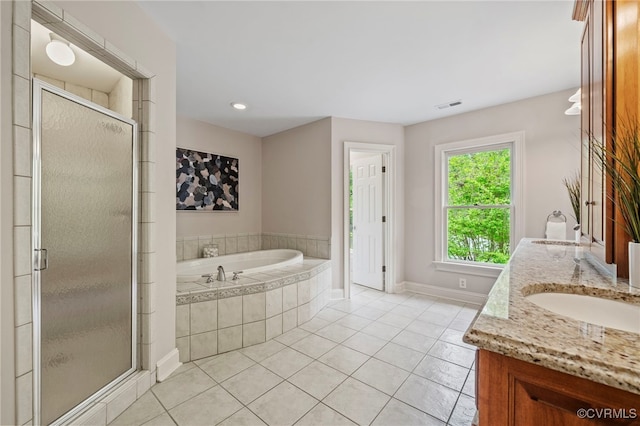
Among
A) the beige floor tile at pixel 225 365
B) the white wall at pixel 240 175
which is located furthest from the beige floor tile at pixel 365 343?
the white wall at pixel 240 175

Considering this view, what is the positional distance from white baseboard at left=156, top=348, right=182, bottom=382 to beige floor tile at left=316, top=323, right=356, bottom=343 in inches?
47.2

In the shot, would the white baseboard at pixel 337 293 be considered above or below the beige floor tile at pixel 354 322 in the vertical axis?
above

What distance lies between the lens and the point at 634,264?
899 millimetres

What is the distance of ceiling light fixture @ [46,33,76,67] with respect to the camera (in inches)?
69.1

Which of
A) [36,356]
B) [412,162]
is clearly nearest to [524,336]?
[36,356]

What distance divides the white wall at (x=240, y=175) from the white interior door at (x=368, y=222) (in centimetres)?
158

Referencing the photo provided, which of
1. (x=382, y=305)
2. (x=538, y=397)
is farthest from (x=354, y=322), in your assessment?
(x=538, y=397)

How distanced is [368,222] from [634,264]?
10.4ft

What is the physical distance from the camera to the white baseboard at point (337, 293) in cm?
350

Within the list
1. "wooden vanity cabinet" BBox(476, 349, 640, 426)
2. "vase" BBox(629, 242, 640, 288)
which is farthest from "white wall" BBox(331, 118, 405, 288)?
"wooden vanity cabinet" BBox(476, 349, 640, 426)

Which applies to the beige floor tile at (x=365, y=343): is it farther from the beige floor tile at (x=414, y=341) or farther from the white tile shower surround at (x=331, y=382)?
the beige floor tile at (x=414, y=341)

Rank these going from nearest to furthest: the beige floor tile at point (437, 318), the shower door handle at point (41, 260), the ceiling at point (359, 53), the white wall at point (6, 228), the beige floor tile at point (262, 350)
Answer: the white wall at point (6, 228) < the shower door handle at point (41, 260) < the ceiling at point (359, 53) < the beige floor tile at point (262, 350) < the beige floor tile at point (437, 318)

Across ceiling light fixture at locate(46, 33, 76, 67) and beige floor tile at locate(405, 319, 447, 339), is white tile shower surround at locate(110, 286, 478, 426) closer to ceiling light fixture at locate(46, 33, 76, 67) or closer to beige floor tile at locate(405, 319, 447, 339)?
beige floor tile at locate(405, 319, 447, 339)

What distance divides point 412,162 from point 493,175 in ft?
3.27
